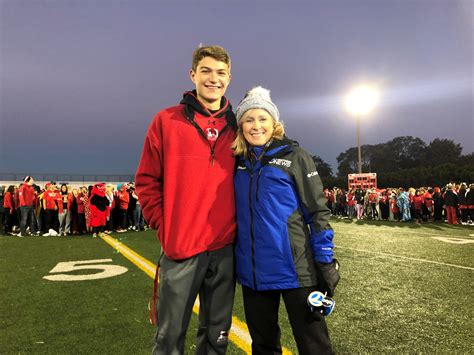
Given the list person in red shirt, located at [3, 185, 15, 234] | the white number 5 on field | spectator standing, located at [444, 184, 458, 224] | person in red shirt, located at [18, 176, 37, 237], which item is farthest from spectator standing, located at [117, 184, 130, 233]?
spectator standing, located at [444, 184, 458, 224]

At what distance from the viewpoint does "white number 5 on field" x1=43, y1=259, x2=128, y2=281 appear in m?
6.07

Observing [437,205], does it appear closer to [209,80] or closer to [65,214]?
[65,214]

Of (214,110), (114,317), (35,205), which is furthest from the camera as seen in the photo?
(35,205)

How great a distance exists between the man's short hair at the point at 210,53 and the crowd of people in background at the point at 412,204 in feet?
45.7

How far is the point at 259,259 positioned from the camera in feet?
7.16

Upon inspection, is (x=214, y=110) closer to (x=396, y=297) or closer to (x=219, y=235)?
(x=219, y=235)

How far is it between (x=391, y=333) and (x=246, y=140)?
8.47ft

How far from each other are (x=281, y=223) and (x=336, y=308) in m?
2.56

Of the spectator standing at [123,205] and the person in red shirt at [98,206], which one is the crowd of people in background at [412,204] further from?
the person in red shirt at [98,206]

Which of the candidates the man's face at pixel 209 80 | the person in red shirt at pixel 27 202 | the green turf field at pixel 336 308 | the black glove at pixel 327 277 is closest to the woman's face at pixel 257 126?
the man's face at pixel 209 80

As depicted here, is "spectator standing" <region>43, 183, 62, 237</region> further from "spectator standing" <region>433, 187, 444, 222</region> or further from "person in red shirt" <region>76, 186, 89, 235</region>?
"spectator standing" <region>433, 187, 444, 222</region>

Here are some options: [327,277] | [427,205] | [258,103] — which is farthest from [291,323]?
[427,205]

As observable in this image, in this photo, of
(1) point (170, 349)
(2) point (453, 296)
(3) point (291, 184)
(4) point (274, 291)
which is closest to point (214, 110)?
(3) point (291, 184)

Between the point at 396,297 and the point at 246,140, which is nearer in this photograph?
the point at 246,140
